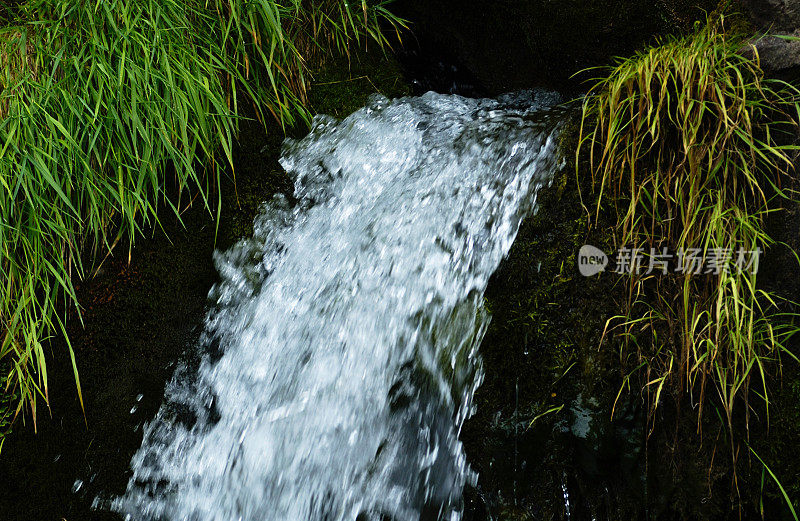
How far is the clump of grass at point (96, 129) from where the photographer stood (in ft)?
6.59

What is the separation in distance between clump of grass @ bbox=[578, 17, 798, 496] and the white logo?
0.09m

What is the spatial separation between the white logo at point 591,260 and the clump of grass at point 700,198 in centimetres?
9

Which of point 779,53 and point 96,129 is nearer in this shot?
point 779,53

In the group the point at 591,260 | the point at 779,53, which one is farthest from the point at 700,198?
the point at 779,53

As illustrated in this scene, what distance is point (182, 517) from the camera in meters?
1.91

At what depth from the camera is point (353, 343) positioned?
1919 mm

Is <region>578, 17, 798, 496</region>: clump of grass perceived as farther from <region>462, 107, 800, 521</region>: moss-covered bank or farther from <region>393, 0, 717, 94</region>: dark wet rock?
<region>393, 0, 717, 94</region>: dark wet rock

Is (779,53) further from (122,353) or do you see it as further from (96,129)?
(122,353)

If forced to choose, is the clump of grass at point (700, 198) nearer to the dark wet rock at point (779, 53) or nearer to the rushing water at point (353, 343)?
Answer: the dark wet rock at point (779, 53)

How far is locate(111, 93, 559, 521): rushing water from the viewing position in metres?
1.76

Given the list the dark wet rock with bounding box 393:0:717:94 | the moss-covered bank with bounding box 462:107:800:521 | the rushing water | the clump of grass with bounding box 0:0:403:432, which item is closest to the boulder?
the dark wet rock with bounding box 393:0:717:94

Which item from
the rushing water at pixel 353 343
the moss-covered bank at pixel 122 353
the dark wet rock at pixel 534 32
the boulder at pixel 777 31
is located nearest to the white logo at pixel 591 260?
the rushing water at pixel 353 343

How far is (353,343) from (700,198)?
1088 mm

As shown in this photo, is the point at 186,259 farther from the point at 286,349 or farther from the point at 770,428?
the point at 770,428
